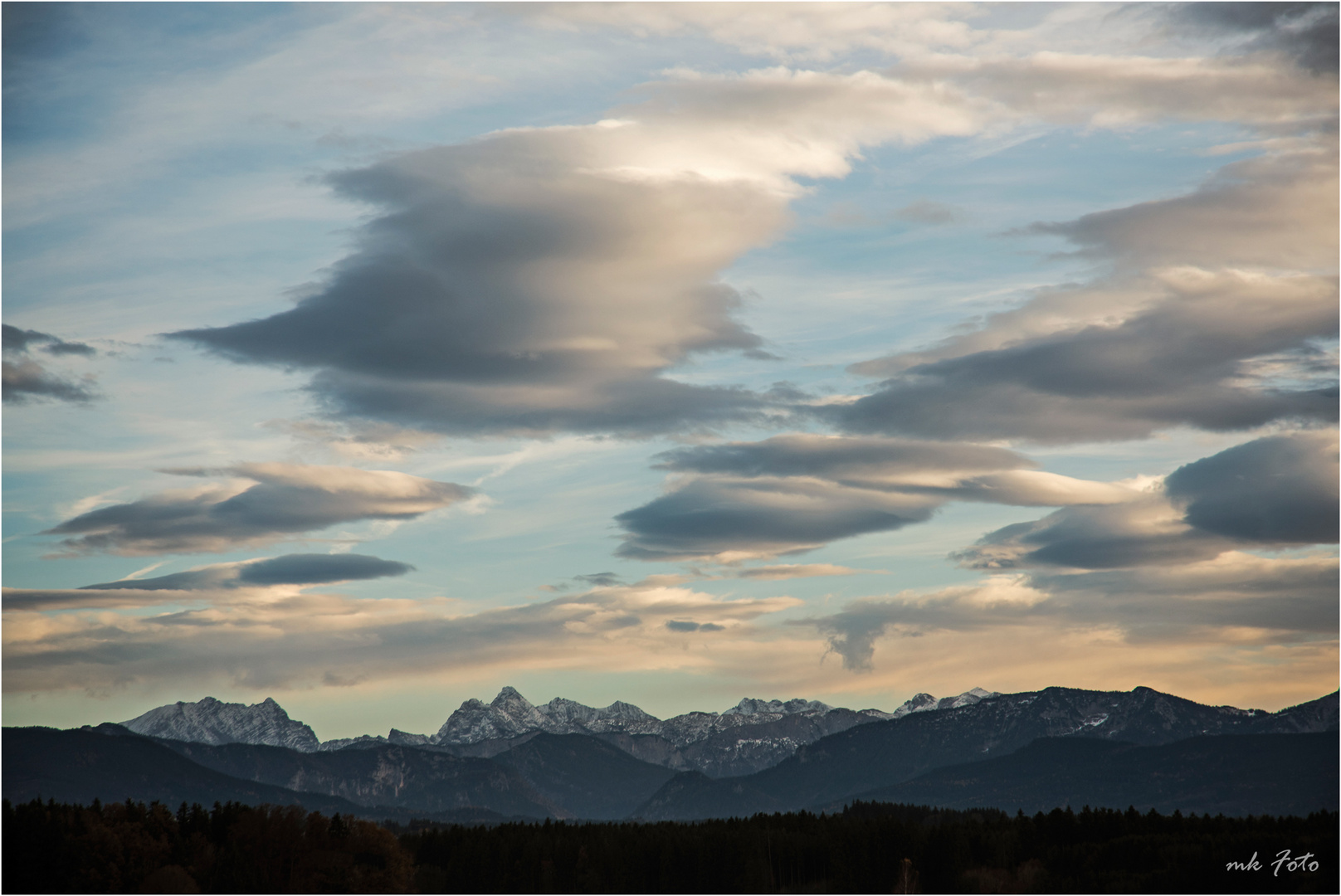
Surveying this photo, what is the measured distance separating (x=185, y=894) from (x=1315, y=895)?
7196 inches

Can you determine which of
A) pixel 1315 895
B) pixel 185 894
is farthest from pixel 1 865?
pixel 1315 895

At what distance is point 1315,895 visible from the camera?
197375 millimetres

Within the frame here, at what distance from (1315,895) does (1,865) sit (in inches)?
8375

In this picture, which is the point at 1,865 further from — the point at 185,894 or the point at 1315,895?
the point at 1315,895

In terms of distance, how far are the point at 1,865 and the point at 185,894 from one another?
1192 inches

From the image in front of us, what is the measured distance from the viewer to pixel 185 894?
198 metres

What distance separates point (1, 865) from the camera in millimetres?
197750
